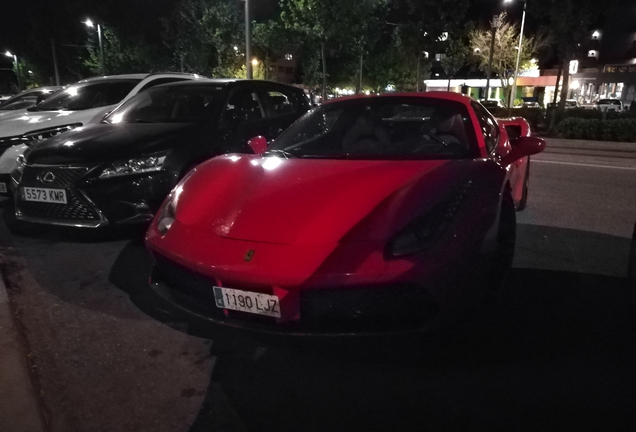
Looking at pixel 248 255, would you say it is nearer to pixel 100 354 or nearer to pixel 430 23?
pixel 100 354

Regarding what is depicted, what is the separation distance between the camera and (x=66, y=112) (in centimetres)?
668

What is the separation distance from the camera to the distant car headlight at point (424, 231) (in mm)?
2260

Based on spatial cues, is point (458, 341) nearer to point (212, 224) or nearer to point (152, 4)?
point (212, 224)

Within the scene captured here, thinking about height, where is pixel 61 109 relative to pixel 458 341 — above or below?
above

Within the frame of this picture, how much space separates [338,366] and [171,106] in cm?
385

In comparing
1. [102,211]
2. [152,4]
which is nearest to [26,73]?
[152,4]

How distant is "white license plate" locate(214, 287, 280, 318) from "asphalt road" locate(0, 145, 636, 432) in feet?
0.95

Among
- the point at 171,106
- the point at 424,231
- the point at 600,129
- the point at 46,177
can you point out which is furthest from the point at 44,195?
the point at 600,129

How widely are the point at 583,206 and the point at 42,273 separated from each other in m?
5.59

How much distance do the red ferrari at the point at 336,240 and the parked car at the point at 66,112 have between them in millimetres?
3542

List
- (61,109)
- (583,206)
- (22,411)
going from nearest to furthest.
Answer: (22,411) < (583,206) < (61,109)

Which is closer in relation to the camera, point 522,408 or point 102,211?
point 522,408

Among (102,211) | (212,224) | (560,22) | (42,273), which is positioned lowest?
(42,273)

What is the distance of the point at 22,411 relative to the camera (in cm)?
219
